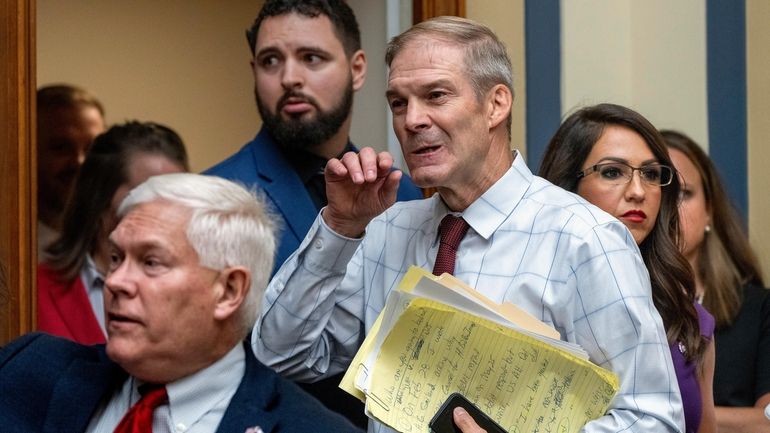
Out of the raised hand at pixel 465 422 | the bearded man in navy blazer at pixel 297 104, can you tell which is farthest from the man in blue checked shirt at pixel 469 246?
the bearded man in navy blazer at pixel 297 104

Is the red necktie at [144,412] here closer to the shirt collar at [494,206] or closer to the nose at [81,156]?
the shirt collar at [494,206]

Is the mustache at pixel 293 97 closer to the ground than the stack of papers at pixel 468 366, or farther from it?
farther from it

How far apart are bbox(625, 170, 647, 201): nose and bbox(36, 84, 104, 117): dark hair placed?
244cm

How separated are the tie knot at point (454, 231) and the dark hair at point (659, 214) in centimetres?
→ 67

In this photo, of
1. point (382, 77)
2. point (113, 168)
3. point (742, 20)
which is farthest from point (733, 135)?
point (113, 168)

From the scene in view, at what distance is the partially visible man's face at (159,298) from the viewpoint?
2627mm

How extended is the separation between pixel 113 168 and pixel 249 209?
172cm

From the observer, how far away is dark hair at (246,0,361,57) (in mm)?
3904

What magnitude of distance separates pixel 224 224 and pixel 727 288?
219 centimetres

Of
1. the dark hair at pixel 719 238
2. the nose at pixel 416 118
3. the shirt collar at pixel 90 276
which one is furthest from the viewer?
the dark hair at pixel 719 238

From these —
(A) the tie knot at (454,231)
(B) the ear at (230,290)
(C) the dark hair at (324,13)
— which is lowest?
(B) the ear at (230,290)

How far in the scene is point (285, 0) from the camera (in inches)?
153

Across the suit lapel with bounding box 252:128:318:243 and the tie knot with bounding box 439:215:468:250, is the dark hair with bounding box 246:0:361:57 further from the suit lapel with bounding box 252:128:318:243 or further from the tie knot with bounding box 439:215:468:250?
the tie knot with bounding box 439:215:468:250

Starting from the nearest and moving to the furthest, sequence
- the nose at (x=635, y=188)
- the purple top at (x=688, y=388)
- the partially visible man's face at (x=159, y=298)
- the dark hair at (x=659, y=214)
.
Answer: the partially visible man's face at (x=159, y=298)
the purple top at (x=688, y=388)
the dark hair at (x=659, y=214)
the nose at (x=635, y=188)
